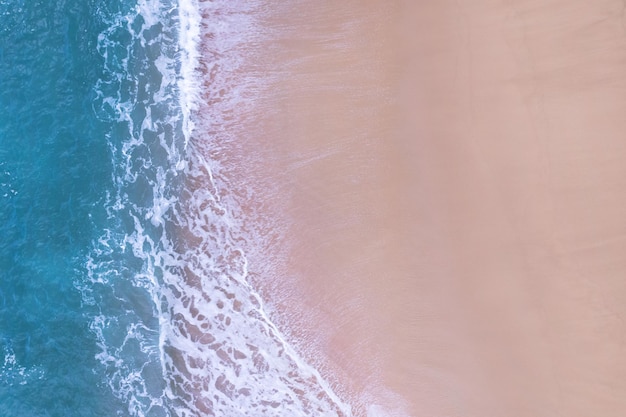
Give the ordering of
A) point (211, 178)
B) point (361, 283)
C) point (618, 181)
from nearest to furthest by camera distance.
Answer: point (618, 181)
point (361, 283)
point (211, 178)

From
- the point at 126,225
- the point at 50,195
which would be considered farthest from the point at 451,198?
the point at 50,195

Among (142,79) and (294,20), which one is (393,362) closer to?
(294,20)

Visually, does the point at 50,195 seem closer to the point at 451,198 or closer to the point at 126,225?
the point at 126,225

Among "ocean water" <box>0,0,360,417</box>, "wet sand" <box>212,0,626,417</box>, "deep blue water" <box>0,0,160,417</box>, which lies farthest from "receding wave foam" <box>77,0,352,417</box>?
"wet sand" <box>212,0,626,417</box>

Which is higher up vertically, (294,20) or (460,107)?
(294,20)

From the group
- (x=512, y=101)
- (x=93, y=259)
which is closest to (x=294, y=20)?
(x=512, y=101)

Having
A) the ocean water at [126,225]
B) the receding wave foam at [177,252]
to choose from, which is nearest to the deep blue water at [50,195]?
the ocean water at [126,225]

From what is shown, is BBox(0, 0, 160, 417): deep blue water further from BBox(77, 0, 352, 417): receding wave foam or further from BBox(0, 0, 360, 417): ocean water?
BBox(77, 0, 352, 417): receding wave foam
